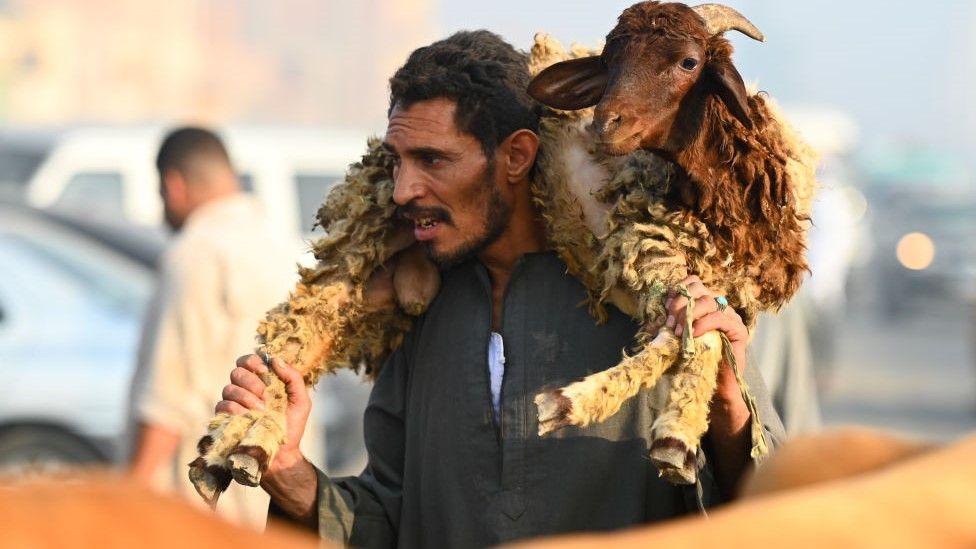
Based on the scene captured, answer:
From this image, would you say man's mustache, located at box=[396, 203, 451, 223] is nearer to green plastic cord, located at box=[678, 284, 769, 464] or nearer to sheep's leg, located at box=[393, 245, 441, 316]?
sheep's leg, located at box=[393, 245, 441, 316]

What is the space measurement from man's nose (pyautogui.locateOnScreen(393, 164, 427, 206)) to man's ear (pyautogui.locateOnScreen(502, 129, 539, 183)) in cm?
20

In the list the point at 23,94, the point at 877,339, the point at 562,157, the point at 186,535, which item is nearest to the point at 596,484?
the point at 562,157

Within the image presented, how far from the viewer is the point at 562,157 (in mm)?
3299

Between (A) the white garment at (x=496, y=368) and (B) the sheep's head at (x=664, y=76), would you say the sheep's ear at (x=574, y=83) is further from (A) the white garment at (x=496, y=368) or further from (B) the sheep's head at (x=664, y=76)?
(A) the white garment at (x=496, y=368)

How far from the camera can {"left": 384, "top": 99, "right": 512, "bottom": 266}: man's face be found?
3314 millimetres

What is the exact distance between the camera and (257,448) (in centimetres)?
313

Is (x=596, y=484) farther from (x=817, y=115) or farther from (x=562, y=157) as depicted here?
(x=817, y=115)

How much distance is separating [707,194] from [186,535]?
6.22ft

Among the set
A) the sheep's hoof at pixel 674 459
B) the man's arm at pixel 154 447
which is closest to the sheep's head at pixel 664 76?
the sheep's hoof at pixel 674 459

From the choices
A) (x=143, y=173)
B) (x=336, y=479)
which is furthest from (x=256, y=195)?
(x=336, y=479)

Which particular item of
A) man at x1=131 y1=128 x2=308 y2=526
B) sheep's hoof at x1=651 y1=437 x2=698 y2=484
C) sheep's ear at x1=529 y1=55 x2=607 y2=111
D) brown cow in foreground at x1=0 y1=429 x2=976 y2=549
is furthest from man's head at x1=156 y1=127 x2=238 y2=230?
brown cow in foreground at x1=0 y1=429 x2=976 y2=549

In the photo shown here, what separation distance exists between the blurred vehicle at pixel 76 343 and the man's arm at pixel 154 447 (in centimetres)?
209

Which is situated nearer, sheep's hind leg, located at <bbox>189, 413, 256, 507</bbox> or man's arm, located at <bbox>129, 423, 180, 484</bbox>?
sheep's hind leg, located at <bbox>189, 413, 256, 507</bbox>

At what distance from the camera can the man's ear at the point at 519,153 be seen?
336cm
